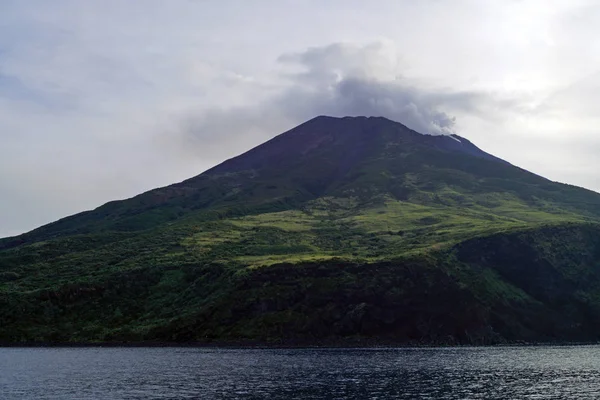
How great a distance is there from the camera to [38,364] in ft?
390

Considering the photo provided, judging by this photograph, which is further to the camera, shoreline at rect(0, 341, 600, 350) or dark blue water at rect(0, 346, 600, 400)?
shoreline at rect(0, 341, 600, 350)

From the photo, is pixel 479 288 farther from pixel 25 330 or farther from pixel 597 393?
pixel 25 330

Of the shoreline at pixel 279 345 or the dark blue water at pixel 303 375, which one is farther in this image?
the shoreline at pixel 279 345

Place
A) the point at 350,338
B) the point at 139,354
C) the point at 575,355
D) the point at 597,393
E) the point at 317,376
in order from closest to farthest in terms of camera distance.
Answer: the point at 597,393 → the point at 317,376 → the point at 575,355 → the point at 139,354 → the point at 350,338

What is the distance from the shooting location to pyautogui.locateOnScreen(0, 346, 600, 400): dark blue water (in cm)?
7894

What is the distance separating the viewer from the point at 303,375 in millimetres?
98438

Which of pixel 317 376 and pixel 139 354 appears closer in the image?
pixel 317 376

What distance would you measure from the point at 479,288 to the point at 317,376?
353 ft

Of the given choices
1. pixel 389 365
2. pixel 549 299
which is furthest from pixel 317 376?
pixel 549 299

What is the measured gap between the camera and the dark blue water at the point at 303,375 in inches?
3108

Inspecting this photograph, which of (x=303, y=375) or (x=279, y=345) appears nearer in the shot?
(x=303, y=375)

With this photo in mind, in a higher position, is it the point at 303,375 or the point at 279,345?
the point at 303,375

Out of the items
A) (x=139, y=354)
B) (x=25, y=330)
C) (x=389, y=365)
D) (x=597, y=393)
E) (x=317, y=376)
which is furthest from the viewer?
(x=25, y=330)

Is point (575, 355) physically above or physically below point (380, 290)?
below
